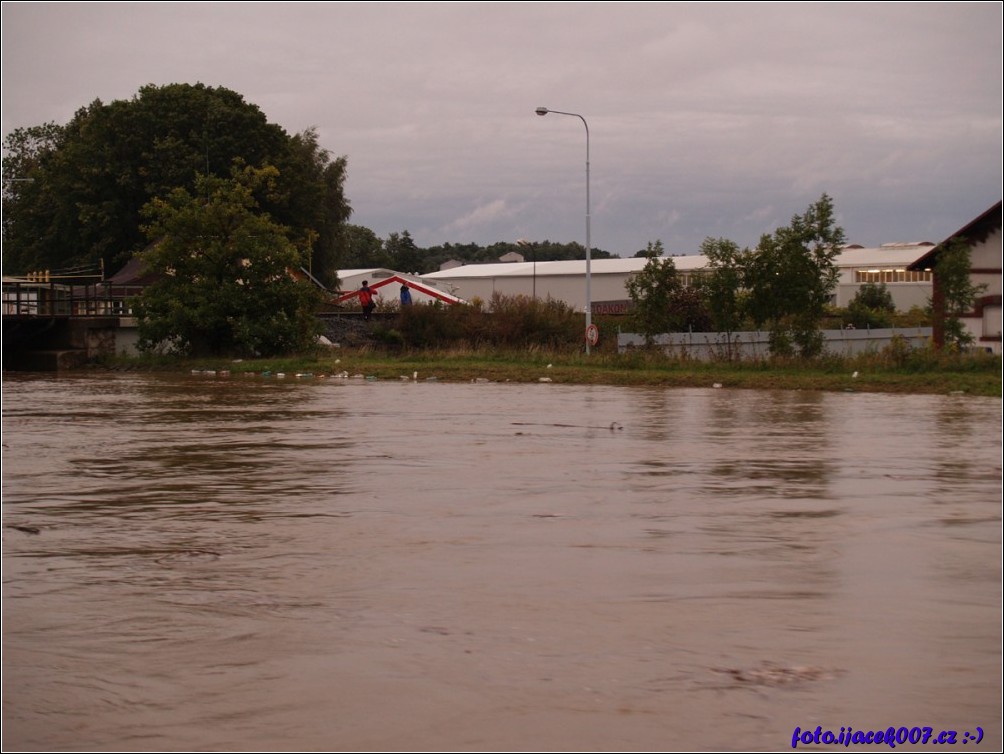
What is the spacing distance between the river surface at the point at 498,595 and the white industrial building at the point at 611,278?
69793 mm

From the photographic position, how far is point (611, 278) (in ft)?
322

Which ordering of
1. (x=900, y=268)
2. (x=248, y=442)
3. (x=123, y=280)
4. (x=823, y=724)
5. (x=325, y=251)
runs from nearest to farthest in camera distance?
(x=823, y=724) → (x=248, y=442) → (x=123, y=280) → (x=325, y=251) → (x=900, y=268)

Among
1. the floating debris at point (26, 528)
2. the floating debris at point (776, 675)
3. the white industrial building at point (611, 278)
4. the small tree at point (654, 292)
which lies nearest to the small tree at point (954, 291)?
the small tree at point (654, 292)

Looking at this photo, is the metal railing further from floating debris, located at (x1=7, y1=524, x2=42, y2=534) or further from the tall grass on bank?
floating debris, located at (x1=7, y1=524, x2=42, y2=534)

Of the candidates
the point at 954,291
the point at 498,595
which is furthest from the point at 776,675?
the point at 954,291

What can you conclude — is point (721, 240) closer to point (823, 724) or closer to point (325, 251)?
point (823, 724)

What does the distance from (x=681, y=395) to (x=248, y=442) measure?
1299cm

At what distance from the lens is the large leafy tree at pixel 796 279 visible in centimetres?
3362

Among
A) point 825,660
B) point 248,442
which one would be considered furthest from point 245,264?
point 825,660

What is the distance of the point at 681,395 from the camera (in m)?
29.1

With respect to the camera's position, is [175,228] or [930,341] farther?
[175,228]

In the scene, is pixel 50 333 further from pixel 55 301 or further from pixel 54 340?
pixel 55 301

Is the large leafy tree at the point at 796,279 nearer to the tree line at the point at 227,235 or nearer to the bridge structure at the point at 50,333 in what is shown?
the tree line at the point at 227,235

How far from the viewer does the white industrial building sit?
285 feet
